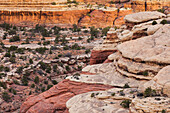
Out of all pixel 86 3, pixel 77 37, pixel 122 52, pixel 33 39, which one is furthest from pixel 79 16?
pixel 122 52

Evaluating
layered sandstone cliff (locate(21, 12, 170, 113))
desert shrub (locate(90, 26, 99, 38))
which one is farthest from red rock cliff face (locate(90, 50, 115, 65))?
desert shrub (locate(90, 26, 99, 38))

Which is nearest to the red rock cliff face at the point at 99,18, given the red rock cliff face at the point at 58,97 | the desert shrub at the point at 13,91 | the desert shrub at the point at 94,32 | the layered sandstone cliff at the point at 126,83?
the desert shrub at the point at 94,32

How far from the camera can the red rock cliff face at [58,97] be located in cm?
2635

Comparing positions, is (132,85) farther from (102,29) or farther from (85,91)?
(102,29)

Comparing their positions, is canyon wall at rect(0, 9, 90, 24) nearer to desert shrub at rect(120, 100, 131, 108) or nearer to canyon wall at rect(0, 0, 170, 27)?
canyon wall at rect(0, 0, 170, 27)

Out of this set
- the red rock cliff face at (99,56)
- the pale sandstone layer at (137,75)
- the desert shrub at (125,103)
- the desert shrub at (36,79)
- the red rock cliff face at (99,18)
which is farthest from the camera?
the red rock cliff face at (99,18)

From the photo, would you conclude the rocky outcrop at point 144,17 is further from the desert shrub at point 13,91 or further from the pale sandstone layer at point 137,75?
the desert shrub at point 13,91

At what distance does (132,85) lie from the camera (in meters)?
25.1

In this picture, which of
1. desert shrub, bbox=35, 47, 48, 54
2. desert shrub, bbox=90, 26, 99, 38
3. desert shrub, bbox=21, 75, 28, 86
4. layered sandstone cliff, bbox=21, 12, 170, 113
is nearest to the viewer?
layered sandstone cliff, bbox=21, 12, 170, 113

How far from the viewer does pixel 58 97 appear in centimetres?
2725

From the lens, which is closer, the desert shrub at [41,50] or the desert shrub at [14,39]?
the desert shrub at [41,50]

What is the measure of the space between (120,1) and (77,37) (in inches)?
949

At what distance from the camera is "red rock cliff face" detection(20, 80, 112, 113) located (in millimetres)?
26348

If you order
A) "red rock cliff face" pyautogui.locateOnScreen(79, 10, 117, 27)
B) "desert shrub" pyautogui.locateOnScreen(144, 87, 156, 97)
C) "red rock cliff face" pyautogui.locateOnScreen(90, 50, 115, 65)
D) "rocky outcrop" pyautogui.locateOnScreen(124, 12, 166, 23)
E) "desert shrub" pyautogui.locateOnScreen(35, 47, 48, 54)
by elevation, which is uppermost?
"rocky outcrop" pyautogui.locateOnScreen(124, 12, 166, 23)
